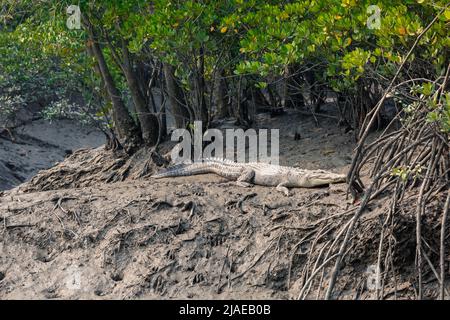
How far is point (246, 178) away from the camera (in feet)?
36.7

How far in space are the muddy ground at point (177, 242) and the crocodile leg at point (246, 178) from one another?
147 mm

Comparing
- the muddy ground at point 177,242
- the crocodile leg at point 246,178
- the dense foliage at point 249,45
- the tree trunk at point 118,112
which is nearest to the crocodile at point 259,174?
the crocodile leg at point 246,178

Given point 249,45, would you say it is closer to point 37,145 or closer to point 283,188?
point 283,188

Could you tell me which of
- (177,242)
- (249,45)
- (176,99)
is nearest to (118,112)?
(176,99)

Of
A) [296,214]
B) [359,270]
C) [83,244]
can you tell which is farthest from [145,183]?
[359,270]

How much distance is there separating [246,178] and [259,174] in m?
0.17

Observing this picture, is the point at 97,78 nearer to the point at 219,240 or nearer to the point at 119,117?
the point at 119,117

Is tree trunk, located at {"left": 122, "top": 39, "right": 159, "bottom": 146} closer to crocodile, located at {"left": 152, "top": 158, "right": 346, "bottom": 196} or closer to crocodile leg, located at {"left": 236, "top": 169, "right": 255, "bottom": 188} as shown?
crocodile, located at {"left": 152, "top": 158, "right": 346, "bottom": 196}

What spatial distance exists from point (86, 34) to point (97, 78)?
1743 mm

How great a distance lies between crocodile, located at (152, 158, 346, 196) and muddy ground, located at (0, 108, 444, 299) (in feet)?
0.46

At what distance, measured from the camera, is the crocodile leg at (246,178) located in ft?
36.3

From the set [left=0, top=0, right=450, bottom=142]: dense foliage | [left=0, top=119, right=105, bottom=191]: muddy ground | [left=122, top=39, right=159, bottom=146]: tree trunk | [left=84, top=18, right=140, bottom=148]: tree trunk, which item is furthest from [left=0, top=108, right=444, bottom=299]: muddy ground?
[left=0, top=119, right=105, bottom=191]: muddy ground

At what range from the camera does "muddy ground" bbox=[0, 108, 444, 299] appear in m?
9.23

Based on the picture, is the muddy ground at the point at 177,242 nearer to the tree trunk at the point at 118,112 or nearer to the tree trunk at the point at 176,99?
the tree trunk at the point at 176,99
